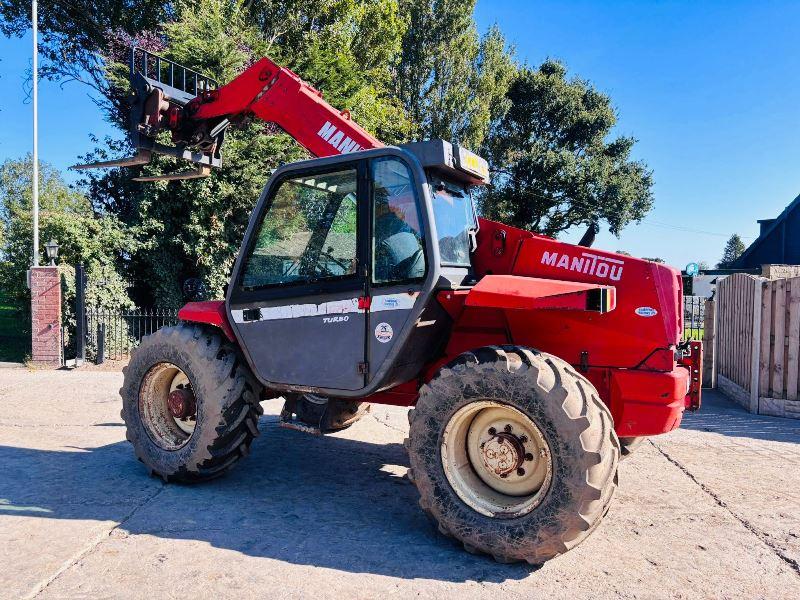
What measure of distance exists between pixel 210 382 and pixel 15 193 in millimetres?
45531

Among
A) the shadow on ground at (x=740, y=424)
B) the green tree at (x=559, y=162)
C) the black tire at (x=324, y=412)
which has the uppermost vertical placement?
the green tree at (x=559, y=162)

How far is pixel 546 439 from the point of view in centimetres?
314

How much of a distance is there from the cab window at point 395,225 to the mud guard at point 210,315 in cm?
138

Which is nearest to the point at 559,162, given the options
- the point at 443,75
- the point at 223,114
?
the point at 443,75

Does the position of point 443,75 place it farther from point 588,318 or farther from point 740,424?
point 588,318

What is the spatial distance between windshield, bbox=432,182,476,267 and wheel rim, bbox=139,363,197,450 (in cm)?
230

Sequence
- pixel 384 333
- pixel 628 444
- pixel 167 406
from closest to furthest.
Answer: pixel 384 333
pixel 167 406
pixel 628 444

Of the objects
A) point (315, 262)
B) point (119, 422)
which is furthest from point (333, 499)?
point (119, 422)

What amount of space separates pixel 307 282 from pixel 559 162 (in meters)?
26.7

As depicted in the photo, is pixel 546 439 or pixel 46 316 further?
pixel 46 316

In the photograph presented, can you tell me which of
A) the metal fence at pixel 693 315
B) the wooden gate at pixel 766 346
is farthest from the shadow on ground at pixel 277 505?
the metal fence at pixel 693 315

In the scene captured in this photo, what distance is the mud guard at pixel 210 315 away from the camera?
444 centimetres

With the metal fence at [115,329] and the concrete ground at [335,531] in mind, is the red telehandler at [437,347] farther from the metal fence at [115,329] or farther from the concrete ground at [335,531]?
the metal fence at [115,329]

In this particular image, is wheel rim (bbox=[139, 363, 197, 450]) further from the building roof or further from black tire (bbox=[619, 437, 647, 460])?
the building roof
